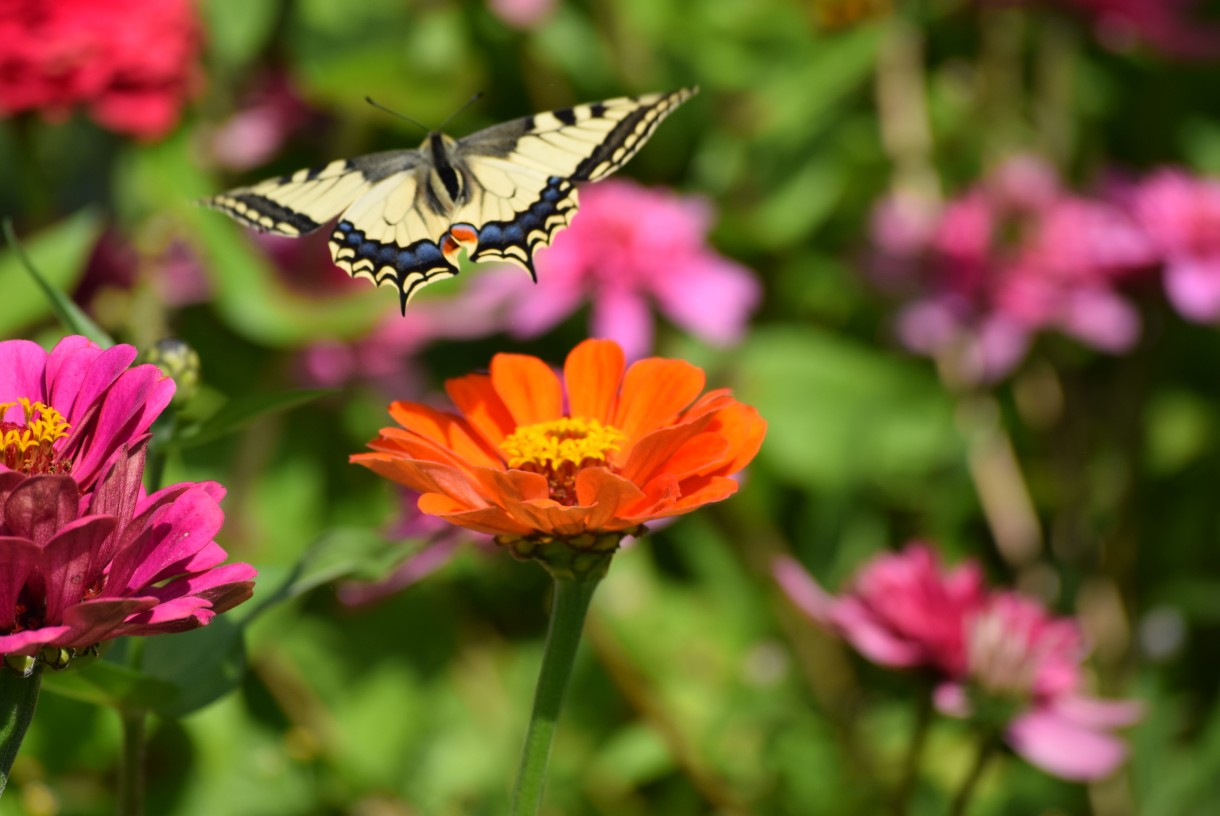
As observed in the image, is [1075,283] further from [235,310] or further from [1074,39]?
[235,310]

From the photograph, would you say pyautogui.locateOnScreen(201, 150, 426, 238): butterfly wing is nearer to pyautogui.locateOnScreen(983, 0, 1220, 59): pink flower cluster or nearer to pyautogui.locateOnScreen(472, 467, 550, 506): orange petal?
pyautogui.locateOnScreen(472, 467, 550, 506): orange petal

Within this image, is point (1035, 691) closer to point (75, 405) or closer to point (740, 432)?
point (740, 432)

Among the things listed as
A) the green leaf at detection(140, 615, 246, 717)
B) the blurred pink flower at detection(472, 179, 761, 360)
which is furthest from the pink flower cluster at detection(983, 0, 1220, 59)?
the green leaf at detection(140, 615, 246, 717)

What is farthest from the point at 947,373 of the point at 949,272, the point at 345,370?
the point at 345,370

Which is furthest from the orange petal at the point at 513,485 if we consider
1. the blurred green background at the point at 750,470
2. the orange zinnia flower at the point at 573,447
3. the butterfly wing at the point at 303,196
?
the blurred green background at the point at 750,470

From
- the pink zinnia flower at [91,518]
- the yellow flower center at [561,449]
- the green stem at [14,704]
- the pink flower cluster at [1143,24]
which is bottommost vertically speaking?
the pink flower cluster at [1143,24]

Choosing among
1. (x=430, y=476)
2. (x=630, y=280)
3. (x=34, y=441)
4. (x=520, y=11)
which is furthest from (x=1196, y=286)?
(x=34, y=441)

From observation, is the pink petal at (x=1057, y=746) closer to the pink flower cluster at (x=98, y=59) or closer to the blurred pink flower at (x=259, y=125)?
the pink flower cluster at (x=98, y=59)
